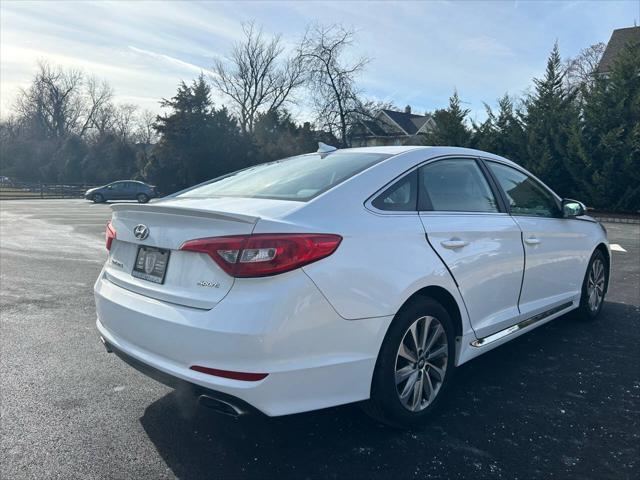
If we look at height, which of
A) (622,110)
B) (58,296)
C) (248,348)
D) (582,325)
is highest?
(622,110)

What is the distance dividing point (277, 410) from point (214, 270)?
0.73m

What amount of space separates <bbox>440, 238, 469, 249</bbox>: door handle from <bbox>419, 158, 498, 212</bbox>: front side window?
0.23m

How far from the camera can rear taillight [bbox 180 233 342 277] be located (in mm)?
Answer: 2332

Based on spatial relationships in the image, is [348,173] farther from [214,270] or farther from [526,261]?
[526,261]

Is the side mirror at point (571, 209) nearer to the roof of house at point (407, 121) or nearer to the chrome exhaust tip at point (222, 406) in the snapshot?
the chrome exhaust tip at point (222, 406)

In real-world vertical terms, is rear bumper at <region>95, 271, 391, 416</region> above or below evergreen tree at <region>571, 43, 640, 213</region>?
below

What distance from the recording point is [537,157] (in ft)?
Result: 68.2

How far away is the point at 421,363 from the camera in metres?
2.95

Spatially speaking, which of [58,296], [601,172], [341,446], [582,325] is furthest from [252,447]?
[601,172]

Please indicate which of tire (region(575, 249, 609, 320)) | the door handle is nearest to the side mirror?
tire (region(575, 249, 609, 320))

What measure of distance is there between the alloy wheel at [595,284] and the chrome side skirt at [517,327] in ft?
1.90

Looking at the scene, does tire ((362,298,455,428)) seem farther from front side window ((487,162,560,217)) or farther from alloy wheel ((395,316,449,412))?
front side window ((487,162,560,217))

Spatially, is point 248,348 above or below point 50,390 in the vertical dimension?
above

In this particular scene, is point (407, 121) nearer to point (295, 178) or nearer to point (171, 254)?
point (295, 178)
